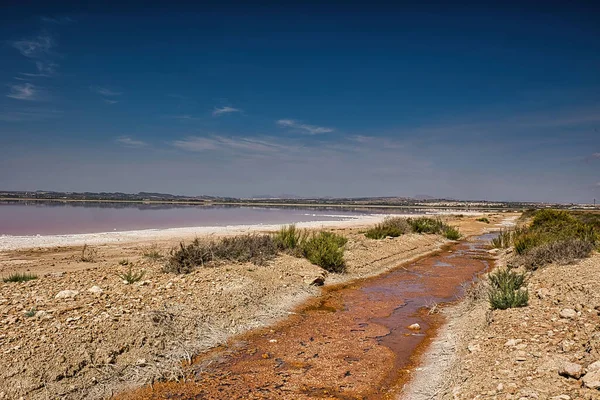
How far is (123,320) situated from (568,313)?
790cm

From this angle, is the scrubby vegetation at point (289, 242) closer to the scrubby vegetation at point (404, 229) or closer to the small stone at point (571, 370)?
the scrubby vegetation at point (404, 229)

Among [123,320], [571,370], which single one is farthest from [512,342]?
[123,320]

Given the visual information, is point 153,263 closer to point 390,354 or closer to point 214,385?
point 214,385

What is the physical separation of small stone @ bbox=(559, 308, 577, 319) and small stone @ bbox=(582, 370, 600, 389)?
265cm

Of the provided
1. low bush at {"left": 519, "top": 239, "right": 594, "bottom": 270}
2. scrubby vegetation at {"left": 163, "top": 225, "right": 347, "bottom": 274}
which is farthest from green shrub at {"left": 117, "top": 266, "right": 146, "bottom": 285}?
low bush at {"left": 519, "top": 239, "right": 594, "bottom": 270}

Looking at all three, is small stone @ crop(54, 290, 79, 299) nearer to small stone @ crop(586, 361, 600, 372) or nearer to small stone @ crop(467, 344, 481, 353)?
small stone @ crop(467, 344, 481, 353)

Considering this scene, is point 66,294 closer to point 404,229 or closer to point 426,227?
point 404,229

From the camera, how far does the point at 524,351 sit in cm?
582

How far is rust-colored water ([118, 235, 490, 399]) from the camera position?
5.70 m

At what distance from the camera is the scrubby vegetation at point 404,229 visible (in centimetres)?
2308

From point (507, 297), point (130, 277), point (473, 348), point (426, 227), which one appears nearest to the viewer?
point (473, 348)

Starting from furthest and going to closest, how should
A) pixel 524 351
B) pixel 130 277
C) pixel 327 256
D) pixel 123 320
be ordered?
pixel 327 256 < pixel 130 277 < pixel 123 320 < pixel 524 351

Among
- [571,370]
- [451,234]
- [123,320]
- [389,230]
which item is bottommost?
[451,234]

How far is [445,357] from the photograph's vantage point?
675 centimetres
